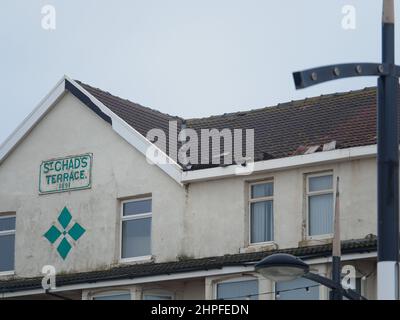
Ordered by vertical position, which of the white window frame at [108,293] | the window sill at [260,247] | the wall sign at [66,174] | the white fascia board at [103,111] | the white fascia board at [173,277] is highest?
the white fascia board at [103,111]

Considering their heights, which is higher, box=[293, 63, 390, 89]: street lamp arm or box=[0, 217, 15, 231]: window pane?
box=[0, 217, 15, 231]: window pane

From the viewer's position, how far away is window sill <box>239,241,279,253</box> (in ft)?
108

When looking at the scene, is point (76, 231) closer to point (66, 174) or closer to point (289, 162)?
point (66, 174)

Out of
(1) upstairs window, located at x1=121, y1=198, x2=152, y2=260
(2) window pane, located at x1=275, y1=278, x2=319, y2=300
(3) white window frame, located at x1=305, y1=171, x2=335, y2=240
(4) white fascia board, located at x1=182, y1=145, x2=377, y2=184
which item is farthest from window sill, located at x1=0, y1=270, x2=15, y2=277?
(3) white window frame, located at x1=305, y1=171, x2=335, y2=240

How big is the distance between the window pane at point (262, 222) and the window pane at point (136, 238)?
124 inches

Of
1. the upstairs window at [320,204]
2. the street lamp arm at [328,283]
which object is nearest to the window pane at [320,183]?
the upstairs window at [320,204]

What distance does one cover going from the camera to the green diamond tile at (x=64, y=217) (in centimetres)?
3694

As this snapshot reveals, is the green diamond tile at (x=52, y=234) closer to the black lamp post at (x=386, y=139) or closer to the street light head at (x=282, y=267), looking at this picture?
the street light head at (x=282, y=267)

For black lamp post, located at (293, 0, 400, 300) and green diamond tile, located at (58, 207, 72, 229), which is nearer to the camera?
black lamp post, located at (293, 0, 400, 300)

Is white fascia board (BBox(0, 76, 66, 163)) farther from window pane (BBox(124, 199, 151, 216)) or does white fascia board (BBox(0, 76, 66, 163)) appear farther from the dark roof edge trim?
window pane (BBox(124, 199, 151, 216))

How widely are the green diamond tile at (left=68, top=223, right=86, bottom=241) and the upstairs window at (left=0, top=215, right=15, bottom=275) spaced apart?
2204 mm

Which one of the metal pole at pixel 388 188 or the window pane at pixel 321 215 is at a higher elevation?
the window pane at pixel 321 215

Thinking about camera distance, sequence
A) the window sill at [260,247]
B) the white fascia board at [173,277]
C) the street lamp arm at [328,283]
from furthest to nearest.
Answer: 1. the window sill at [260,247]
2. the white fascia board at [173,277]
3. the street lamp arm at [328,283]
